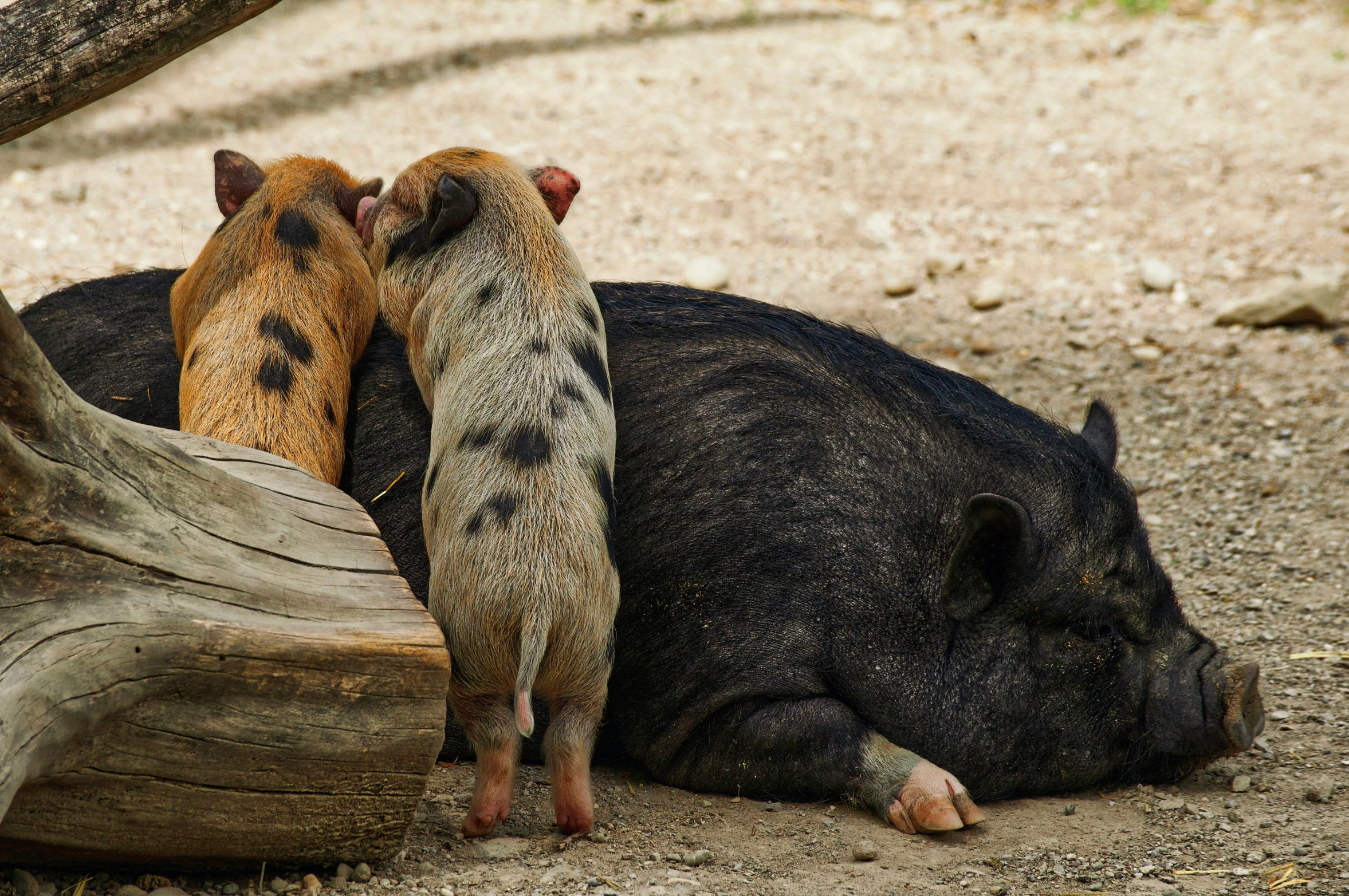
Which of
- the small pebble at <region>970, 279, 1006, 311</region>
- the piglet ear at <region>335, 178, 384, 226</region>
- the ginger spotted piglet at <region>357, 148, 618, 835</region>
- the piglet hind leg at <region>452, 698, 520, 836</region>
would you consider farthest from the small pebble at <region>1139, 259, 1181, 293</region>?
the piglet hind leg at <region>452, 698, 520, 836</region>

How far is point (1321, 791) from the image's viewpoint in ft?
10.0

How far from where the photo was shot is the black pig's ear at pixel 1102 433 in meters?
3.56

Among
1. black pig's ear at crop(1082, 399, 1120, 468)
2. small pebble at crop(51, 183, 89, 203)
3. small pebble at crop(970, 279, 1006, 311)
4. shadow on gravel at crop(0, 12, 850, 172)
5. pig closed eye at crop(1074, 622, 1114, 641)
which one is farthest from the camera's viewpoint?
shadow on gravel at crop(0, 12, 850, 172)

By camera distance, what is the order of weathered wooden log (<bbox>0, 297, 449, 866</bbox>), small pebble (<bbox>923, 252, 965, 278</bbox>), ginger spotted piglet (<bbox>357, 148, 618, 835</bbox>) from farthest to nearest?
1. small pebble (<bbox>923, 252, 965, 278</bbox>)
2. ginger spotted piglet (<bbox>357, 148, 618, 835</bbox>)
3. weathered wooden log (<bbox>0, 297, 449, 866</bbox>)

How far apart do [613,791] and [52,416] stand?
164 centimetres

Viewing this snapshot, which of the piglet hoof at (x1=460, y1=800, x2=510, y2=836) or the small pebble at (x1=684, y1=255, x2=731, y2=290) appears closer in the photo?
the piglet hoof at (x1=460, y1=800, x2=510, y2=836)

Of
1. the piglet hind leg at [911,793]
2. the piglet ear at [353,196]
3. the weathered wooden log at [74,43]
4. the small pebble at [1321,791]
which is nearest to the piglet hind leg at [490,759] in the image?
the piglet hind leg at [911,793]

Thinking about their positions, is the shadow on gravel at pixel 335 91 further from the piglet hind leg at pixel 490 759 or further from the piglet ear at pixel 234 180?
the piglet hind leg at pixel 490 759

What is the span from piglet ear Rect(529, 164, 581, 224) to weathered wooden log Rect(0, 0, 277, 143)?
895 mm

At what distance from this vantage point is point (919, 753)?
3.11m

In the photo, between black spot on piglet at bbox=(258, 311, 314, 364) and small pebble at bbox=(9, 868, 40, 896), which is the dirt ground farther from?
black spot on piglet at bbox=(258, 311, 314, 364)

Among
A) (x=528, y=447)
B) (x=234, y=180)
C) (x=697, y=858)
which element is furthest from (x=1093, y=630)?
(x=234, y=180)

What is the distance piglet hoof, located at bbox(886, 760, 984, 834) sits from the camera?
2.85 metres

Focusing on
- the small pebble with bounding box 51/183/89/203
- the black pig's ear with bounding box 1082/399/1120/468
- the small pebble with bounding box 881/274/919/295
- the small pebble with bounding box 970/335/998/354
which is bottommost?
the small pebble with bounding box 970/335/998/354
